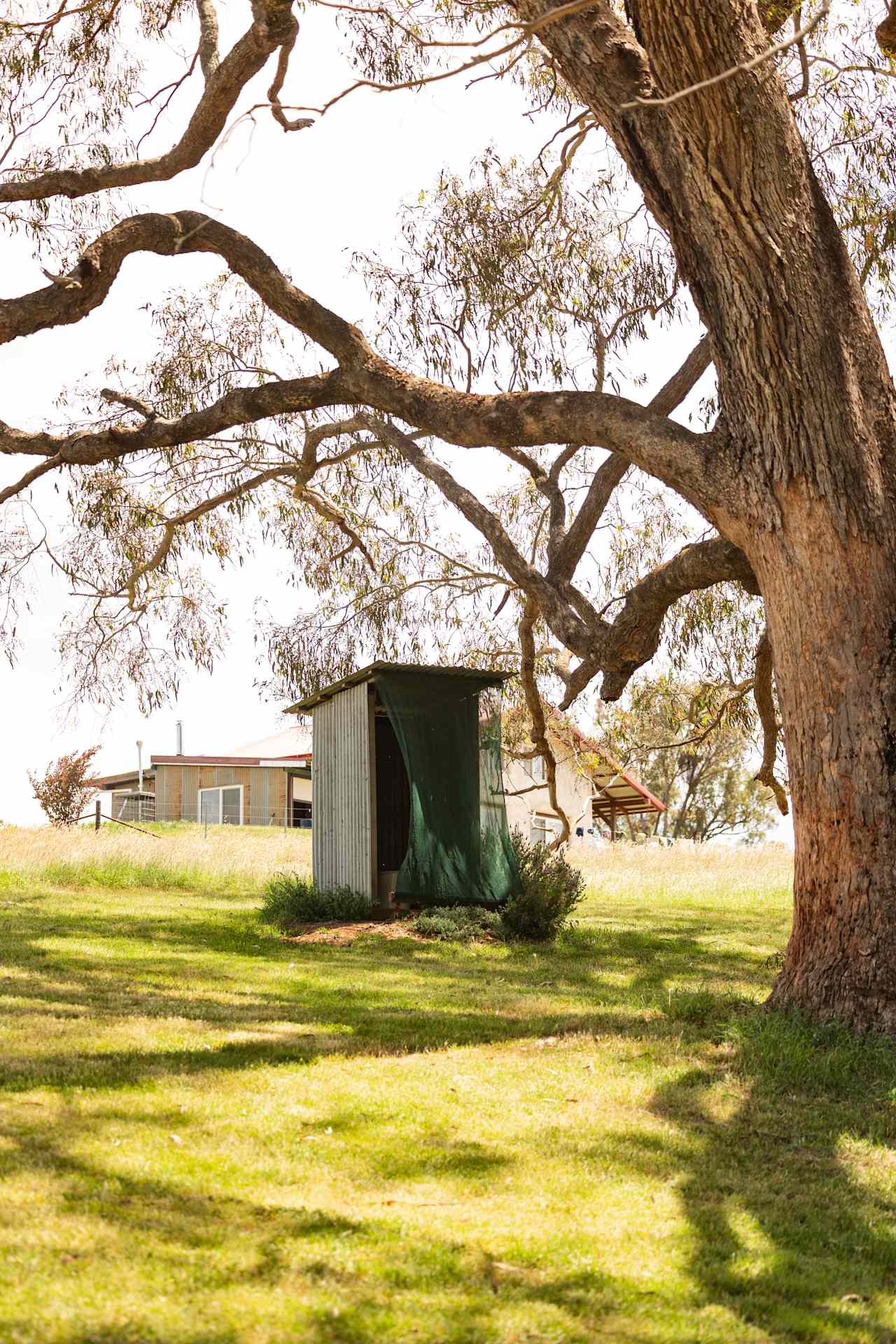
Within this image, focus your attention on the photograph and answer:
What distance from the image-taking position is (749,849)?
2430cm

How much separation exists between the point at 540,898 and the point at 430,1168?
7.99 m

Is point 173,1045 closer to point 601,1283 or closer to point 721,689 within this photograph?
point 601,1283

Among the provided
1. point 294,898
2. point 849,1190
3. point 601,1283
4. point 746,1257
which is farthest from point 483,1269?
point 294,898

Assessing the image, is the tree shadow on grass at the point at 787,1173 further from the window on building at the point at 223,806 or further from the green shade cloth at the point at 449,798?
the window on building at the point at 223,806

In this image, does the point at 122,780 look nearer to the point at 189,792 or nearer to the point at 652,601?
the point at 189,792

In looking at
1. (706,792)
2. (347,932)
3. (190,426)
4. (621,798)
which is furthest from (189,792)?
(190,426)

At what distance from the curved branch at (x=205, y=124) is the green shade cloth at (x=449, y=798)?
17.6 feet

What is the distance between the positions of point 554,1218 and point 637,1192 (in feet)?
1.40

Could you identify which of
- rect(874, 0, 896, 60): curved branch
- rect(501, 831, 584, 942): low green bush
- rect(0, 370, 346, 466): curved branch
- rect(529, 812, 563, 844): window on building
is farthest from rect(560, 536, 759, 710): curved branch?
rect(529, 812, 563, 844): window on building

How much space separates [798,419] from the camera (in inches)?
234

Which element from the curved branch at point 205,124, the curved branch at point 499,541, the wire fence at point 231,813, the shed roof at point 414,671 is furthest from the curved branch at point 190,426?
the wire fence at point 231,813

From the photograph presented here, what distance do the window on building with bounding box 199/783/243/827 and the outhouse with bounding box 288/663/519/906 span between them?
63.6 feet

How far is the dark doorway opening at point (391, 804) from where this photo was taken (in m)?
14.7

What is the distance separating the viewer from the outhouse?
1249 centimetres
